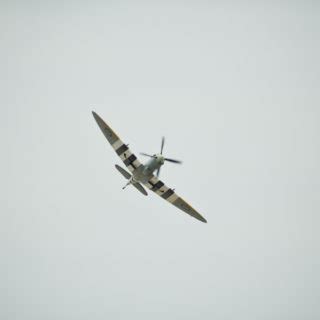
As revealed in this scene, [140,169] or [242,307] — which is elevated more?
[140,169]

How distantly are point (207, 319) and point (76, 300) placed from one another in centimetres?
4992

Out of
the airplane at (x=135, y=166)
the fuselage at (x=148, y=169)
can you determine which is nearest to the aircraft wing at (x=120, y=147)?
the airplane at (x=135, y=166)

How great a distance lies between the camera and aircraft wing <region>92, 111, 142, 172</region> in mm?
33094

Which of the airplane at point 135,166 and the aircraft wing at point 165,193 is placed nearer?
the airplane at point 135,166

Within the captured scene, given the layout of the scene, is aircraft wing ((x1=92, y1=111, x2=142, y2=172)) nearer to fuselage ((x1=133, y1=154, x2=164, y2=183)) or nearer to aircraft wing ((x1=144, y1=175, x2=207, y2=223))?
fuselage ((x1=133, y1=154, x2=164, y2=183))

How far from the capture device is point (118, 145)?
33.3 meters

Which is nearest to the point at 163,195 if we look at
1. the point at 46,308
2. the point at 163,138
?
the point at 163,138

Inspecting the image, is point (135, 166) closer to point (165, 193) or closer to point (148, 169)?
point (148, 169)

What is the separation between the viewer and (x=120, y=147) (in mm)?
33281

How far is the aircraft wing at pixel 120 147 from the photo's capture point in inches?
1303

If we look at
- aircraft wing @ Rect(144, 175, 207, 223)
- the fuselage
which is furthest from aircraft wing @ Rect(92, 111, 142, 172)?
aircraft wing @ Rect(144, 175, 207, 223)

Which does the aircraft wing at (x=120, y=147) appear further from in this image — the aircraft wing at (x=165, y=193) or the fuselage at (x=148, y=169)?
the aircraft wing at (x=165, y=193)

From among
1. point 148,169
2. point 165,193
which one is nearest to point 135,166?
point 148,169

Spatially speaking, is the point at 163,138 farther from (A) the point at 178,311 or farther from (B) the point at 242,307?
(A) the point at 178,311
